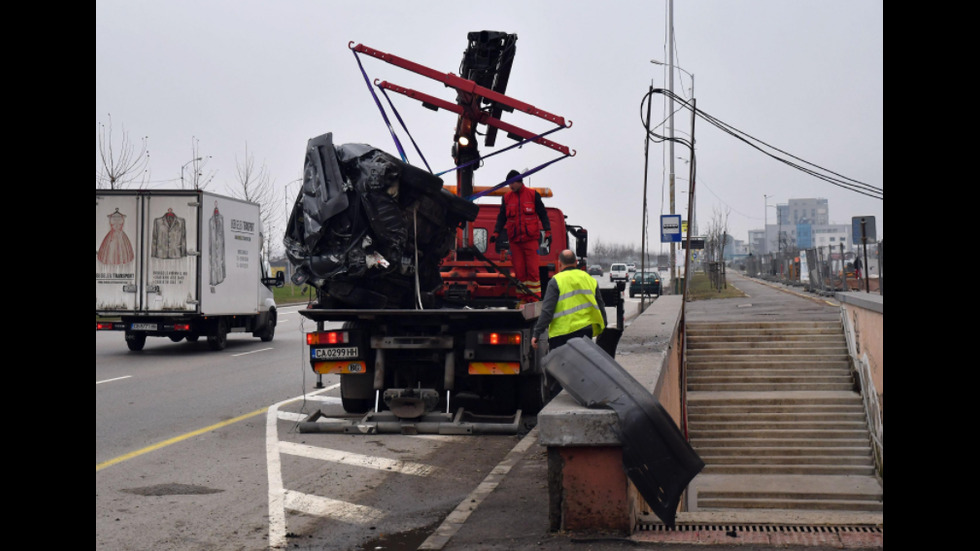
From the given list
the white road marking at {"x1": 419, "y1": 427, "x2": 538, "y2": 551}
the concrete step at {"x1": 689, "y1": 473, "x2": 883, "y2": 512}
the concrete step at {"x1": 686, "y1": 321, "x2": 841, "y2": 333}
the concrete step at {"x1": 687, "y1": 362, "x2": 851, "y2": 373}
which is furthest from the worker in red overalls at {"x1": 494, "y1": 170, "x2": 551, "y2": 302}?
the concrete step at {"x1": 686, "y1": 321, "x2": 841, "y2": 333}

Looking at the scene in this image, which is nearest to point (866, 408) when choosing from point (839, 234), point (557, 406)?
point (557, 406)

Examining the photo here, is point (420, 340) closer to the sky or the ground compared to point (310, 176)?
closer to the ground

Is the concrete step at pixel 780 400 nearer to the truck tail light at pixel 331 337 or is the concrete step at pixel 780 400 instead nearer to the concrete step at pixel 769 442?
the concrete step at pixel 769 442

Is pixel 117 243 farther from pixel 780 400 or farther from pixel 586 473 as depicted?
pixel 586 473

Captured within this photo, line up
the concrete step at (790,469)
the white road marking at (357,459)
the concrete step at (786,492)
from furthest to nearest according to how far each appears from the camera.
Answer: the concrete step at (790,469)
the concrete step at (786,492)
the white road marking at (357,459)

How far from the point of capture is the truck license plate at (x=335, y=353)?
33.7 feet

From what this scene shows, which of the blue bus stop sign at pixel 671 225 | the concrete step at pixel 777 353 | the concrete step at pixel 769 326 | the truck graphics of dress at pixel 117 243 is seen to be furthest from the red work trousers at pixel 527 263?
the blue bus stop sign at pixel 671 225

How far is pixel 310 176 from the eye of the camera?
10.2 m

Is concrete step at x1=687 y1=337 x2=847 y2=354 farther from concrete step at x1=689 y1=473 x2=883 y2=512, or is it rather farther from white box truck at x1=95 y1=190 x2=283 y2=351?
white box truck at x1=95 y1=190 x2=283 y2=351

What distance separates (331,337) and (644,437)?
576 cm

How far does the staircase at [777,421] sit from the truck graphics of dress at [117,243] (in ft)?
37.2
